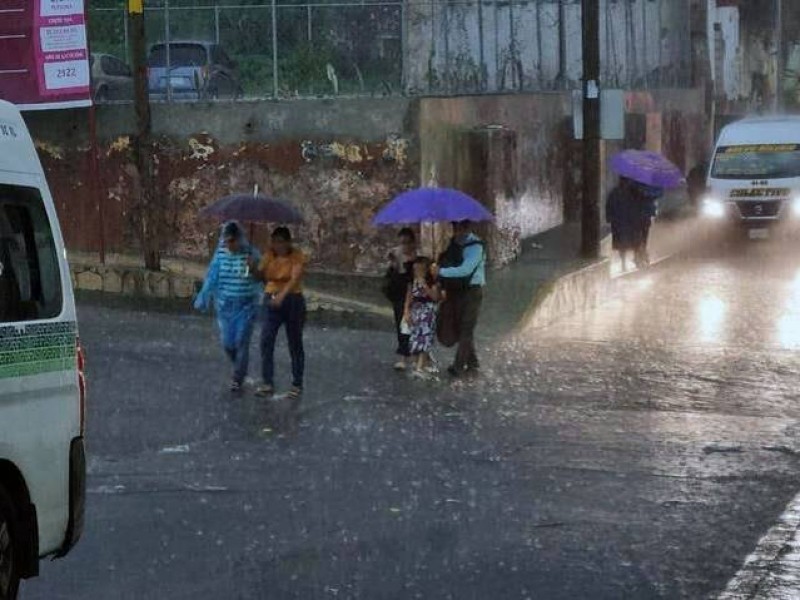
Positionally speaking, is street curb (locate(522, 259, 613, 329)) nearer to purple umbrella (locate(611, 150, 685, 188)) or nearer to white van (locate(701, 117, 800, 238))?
purple umbrella (locate(611, 150, 685, 188))

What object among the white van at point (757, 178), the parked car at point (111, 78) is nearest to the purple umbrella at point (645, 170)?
the white van at point (757, 178)

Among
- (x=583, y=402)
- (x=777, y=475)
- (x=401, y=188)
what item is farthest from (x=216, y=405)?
Result: (x=401, y=188)

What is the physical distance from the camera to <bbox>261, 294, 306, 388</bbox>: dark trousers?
46.5 feet

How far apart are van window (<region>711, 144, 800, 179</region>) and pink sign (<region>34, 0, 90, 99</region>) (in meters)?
12.5

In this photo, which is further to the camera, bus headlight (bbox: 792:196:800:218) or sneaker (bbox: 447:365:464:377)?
bus headlight (bbox: 792:196:800:218)

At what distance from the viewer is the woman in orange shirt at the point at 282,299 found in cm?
1412

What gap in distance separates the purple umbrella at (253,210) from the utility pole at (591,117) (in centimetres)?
830

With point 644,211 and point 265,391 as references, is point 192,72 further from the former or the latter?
point 265,391

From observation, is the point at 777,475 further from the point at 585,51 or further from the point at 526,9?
the point at 526,9

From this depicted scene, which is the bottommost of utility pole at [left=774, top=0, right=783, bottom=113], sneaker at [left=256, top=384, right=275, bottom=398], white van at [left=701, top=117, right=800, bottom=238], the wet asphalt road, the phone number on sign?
the wet asphalt road

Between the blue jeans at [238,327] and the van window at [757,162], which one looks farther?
the van window at [757,162]

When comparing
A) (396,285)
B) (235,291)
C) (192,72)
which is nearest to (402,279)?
(396,285)

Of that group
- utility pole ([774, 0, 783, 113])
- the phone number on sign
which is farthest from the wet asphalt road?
utility pole ([774, 0, 783, 113])

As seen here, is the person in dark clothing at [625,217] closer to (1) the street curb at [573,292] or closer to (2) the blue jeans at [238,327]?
(1) the street curb at [573,292]
